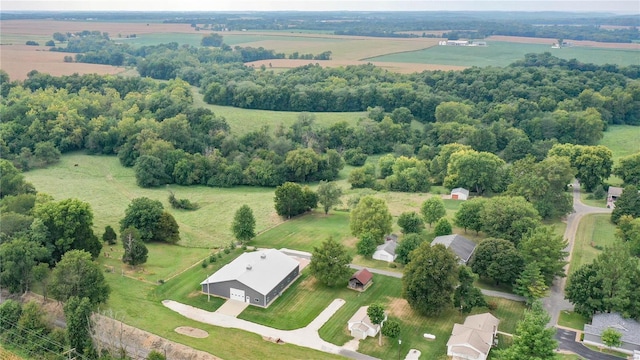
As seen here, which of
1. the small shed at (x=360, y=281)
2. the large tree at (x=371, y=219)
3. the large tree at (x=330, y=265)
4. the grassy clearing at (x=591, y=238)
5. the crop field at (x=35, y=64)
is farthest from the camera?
the crop field at (x=35, y=64)

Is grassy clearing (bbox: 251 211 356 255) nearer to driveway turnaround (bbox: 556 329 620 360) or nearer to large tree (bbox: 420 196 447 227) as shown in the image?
large tree (bbox: 420 196 447 227)

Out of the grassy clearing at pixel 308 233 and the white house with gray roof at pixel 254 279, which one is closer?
the white house with gray roof at pixel 254 279

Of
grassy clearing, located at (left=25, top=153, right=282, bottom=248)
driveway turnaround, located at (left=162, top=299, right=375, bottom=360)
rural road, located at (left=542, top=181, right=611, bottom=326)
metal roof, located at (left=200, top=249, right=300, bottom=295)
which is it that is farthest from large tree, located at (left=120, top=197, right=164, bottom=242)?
rural road, located at (left=542, top=181, right=611, bottom=326)

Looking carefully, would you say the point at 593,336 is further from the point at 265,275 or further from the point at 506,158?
the point at 506,158

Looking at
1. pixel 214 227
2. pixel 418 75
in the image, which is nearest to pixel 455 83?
pixel 418 75

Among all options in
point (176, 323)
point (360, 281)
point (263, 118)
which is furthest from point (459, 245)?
A: point (263, 118)

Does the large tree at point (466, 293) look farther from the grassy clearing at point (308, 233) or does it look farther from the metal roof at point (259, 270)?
the grassy clearing at point (308, 233)

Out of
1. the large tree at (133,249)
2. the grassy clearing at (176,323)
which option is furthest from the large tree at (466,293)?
the large tree at (133,249)
